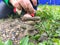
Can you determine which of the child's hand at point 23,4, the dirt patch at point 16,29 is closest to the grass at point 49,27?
the dirt patch at point 16,29

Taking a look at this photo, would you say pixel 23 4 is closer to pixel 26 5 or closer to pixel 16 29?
pixel 26 5

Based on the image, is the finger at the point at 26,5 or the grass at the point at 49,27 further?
the finger at the point at 26,5

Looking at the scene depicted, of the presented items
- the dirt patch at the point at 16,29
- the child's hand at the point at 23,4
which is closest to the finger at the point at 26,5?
the child's hand at the point at 23,4

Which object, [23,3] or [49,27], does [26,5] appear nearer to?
[23,3]

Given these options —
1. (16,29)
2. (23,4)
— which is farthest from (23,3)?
(16,29)

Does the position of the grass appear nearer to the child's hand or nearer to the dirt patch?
the dirt patch

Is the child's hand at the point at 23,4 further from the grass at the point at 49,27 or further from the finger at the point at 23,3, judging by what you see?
the grass at the point at 49,27

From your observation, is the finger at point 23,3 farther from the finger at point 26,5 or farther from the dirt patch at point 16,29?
the dirt patch at point 16,29

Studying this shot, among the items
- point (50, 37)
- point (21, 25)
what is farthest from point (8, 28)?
point (50, 37)

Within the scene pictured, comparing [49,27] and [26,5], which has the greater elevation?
[26,5]

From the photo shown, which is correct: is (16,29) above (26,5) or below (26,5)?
below

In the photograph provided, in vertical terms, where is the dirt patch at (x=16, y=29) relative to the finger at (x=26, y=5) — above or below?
below

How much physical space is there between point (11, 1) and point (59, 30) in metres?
0.46

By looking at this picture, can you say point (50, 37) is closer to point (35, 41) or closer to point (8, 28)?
point (35, 41)
